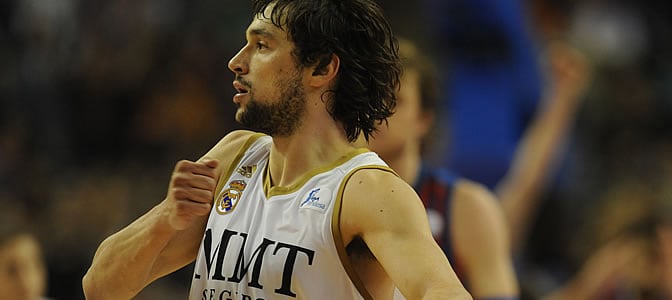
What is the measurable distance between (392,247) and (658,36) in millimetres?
10404

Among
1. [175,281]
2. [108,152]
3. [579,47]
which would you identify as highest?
[579,47]

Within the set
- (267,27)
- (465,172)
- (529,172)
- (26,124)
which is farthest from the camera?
(26,124)

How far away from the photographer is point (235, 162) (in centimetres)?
471

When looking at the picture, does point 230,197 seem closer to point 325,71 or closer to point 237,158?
point 237,158

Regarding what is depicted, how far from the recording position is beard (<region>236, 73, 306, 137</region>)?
14.3 ft

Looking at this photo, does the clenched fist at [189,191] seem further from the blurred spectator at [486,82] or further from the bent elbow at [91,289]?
the blurred spectator at [486,82]

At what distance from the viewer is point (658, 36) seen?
13.6m

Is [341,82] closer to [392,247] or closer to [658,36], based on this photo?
[392,247]

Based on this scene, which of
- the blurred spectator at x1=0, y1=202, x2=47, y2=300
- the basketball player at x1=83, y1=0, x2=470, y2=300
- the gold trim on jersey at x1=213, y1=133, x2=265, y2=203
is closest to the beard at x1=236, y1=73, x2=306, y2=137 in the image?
the basketball player at x1=83, y1=0, x2=470, y2=300

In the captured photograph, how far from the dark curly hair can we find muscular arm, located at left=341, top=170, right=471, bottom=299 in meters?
0.33

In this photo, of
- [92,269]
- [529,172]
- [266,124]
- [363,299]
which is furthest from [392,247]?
[529,172]

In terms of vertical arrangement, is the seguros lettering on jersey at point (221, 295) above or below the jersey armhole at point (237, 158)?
below

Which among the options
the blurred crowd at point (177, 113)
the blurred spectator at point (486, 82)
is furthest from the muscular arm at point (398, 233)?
the blurred crowd at point (177, 113)

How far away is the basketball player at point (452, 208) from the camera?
263 inches
